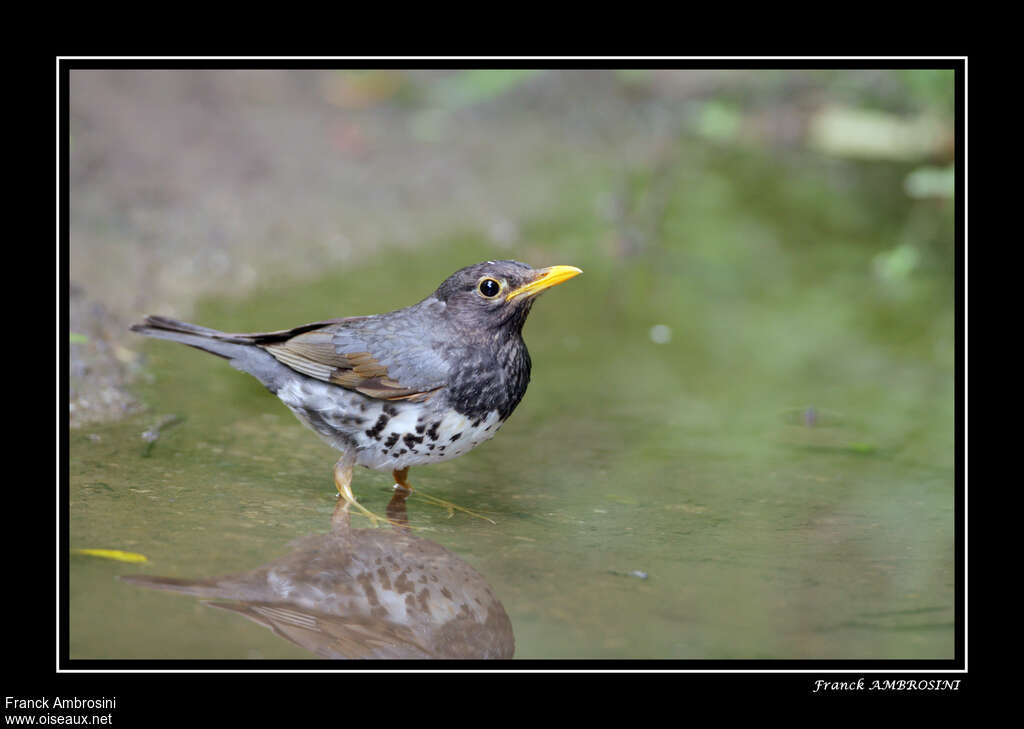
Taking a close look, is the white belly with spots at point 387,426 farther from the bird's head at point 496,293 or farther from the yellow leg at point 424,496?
the bird's head at point 496,293

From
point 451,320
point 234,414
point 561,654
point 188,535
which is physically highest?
point 451,320

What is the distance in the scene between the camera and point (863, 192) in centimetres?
1039

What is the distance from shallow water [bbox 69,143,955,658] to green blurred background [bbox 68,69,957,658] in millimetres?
21

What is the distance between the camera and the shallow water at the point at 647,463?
4.06 m

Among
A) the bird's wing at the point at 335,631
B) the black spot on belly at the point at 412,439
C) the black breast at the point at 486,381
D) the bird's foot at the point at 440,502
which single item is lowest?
the bird's wing at the point at 335,631

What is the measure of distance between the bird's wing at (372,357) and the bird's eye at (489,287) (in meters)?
0.33

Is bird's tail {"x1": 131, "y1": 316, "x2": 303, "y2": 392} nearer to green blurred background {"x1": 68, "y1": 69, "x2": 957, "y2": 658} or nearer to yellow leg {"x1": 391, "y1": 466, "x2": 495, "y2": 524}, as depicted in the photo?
green blurred background {"x1": 68, "y1": 69, "x2": 957, "y2": 658}

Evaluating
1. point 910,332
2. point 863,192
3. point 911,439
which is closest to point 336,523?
point 911,439

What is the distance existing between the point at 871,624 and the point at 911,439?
2319 mm

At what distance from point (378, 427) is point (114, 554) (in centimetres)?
130

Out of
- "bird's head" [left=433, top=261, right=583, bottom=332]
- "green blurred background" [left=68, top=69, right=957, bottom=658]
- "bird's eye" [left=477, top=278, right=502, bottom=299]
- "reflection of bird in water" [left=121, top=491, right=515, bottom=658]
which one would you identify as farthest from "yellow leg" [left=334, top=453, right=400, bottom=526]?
"bird's eye" [left=477, top=278, right=502, bottom=299]

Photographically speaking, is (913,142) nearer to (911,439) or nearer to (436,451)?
(911,439)

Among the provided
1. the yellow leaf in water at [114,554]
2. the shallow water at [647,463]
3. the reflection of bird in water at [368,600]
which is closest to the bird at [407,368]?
the shallow water at [647,463]

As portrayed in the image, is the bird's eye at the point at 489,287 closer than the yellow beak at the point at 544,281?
No
